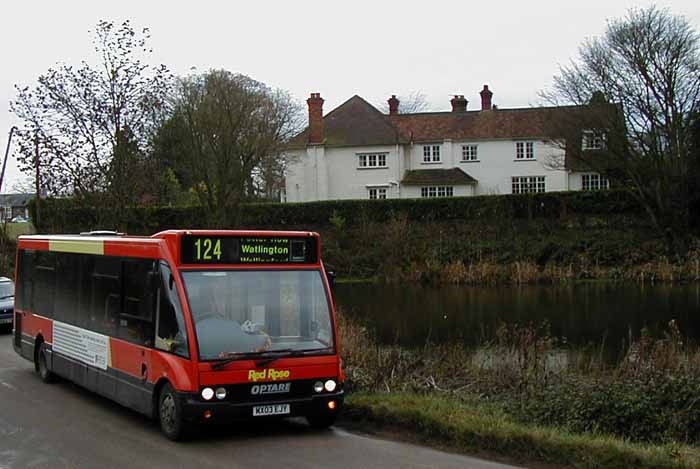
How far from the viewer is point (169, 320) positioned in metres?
11.6

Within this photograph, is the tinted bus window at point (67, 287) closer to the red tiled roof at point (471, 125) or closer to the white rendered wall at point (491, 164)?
the white rendered wall at point (491, 164)

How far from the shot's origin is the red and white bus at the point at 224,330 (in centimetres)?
1116

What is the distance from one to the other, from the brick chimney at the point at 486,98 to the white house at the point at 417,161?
16.3 ft

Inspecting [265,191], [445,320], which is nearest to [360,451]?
[445,320]

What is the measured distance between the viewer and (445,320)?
2984 cm

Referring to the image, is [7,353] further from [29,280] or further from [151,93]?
[151,93]

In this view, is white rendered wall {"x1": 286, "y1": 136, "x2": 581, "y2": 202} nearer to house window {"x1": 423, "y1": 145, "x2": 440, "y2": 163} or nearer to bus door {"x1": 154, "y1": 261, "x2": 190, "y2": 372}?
house window {"x1": 423, "y1": 145, "x2": 440, "y2": 163}

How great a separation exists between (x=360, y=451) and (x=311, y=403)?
1159 mm

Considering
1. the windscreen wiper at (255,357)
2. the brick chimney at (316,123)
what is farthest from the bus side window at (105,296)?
the brick chimney at (316,123)

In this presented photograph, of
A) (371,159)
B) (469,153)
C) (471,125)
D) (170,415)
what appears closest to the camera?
(170,415)

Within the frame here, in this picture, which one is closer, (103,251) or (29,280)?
(103,251)

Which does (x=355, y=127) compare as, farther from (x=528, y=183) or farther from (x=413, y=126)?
(x=528, y=183)

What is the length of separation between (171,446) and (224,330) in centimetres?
158

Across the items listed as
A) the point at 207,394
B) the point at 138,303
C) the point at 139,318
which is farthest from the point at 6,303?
the point at 207,394
